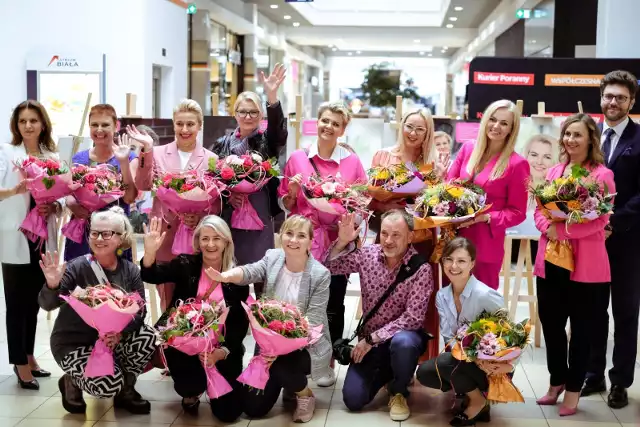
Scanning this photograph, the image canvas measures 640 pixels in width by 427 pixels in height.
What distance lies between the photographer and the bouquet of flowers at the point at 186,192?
170 inches

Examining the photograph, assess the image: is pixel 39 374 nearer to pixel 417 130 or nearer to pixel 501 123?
pixel 417 130

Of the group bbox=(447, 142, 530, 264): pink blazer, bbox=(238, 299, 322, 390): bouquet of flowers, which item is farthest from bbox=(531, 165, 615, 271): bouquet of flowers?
bbox=(238, 299, 322, 390): bouquet of flowers

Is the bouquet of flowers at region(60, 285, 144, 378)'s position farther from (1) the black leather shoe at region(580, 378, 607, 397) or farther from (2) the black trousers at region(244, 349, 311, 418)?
(1) the black leather shoe at region(580, 378, 607, 397)

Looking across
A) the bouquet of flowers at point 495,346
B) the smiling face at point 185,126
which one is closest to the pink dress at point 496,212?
the bouquet of flowers at point 495,346

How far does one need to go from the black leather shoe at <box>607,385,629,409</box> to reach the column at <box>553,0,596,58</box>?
902 centimetres

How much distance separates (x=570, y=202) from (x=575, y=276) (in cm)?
40

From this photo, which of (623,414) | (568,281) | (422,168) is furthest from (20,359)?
(623,414)

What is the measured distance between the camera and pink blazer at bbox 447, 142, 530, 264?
4.30m

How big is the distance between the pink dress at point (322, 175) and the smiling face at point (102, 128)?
1045 millimetres

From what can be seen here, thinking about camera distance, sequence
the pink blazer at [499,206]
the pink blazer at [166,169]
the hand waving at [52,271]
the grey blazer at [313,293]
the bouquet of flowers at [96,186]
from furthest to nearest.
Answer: the pink blazer at [166,169], the bouquet of flowers at [96,186], the pink blazer at [499,206], the grey blazer at [313,293], the hand waving at [52,271]

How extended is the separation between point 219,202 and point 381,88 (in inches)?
657

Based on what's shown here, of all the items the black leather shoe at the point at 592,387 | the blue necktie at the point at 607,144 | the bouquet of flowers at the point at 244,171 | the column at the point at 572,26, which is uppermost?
the column at the point at 572,26

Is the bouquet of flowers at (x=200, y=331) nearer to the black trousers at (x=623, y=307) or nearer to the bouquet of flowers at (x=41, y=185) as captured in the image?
the bouquet of flowers at (x=41, y=185)

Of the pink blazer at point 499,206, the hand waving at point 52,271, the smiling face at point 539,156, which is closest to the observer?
the hand waving at point 52,271
